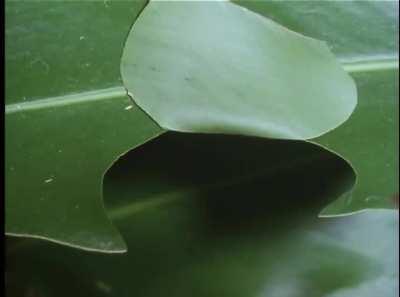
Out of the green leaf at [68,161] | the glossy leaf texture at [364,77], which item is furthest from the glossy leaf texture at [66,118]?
the glossy leaf texture at [364,77]

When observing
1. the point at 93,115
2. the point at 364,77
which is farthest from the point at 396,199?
the point at 93,115

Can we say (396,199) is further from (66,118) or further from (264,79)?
(66,118)

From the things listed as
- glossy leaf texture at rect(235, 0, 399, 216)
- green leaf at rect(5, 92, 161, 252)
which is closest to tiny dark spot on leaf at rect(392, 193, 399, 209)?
glossy leaf texture at rect(235, 0, 399, 216)

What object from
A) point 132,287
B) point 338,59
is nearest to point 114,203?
point 132,287

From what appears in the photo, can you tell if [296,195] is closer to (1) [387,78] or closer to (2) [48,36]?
(1) [387,78]

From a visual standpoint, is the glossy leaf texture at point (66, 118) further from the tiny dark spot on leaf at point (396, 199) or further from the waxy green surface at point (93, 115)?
the tiny dark spot on leaf at point (396, 199)

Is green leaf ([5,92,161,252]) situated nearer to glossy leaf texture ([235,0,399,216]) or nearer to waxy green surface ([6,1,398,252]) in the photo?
waxy green surface ([6,1,398,252])

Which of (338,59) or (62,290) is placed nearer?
(62,290)
